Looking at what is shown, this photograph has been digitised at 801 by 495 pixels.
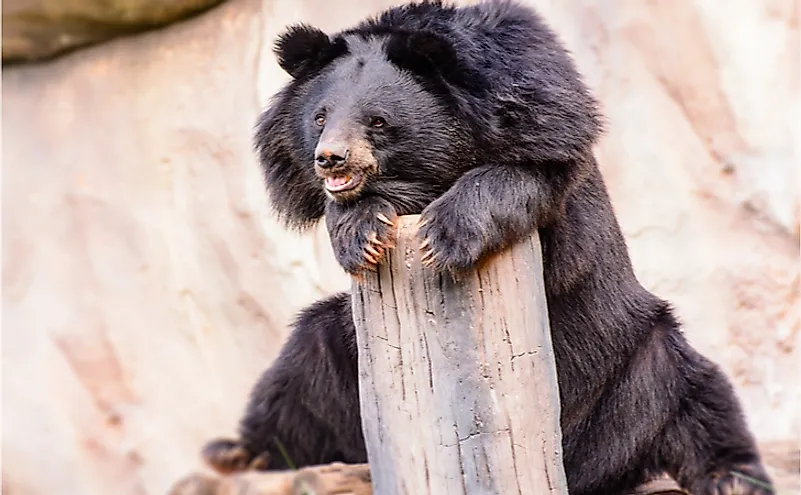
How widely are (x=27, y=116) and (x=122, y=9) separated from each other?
3.49 feet

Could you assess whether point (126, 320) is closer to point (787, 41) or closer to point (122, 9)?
point (122, 9)

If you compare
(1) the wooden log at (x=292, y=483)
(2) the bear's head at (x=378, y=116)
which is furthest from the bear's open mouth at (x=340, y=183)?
(1) the wooden log at (x=292, y=483)

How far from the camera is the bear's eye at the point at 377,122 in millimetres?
2943

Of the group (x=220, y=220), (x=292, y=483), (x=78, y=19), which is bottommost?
(x=292, y=483)

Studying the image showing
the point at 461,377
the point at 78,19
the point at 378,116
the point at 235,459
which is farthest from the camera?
the point at 78,19

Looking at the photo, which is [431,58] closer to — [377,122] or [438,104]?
[438,104]

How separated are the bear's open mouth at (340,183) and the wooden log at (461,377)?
0.77 ft

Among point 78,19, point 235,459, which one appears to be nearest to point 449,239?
point 235,459

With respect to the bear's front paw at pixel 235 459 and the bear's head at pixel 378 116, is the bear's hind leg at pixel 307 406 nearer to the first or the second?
the bear's front paw at pixel 235 459

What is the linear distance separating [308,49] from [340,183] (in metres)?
0.60

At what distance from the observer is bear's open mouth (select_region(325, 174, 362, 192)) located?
280cm

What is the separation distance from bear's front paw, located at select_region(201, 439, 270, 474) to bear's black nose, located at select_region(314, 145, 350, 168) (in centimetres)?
173

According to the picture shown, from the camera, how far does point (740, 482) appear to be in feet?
11.2

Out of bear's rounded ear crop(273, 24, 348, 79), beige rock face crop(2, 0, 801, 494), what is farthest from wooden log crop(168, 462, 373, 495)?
beige rock face crop(2, 0, 801, 494)
